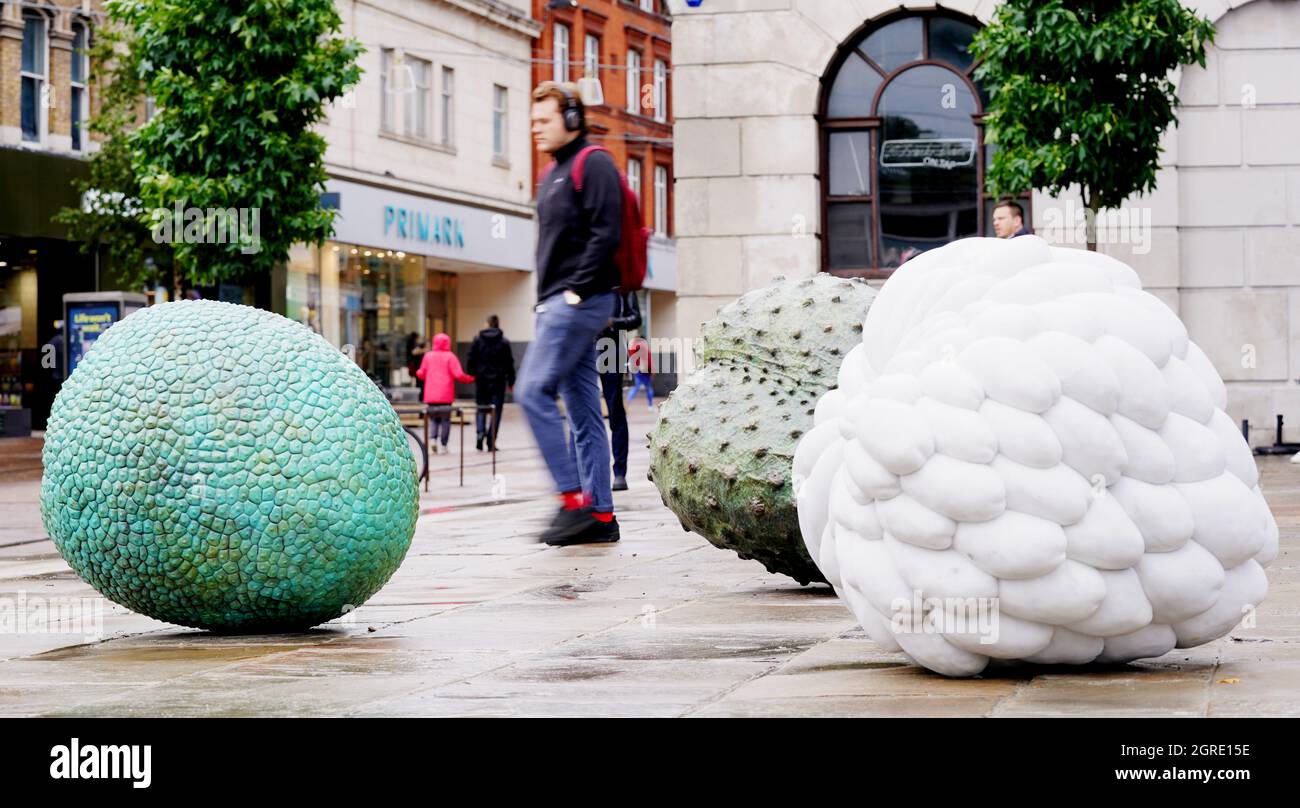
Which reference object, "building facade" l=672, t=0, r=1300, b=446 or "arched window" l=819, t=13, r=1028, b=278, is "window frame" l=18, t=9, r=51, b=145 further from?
"arched window" l=819, t=13, r=1028, b=278

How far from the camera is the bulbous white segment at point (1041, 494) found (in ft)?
15.2

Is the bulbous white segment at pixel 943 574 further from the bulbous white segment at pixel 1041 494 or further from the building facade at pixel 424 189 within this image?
the building facade at pixel 424 189

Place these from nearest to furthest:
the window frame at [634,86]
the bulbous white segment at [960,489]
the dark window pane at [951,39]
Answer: the bulbous white segment at [960,489]
the dark window pane at [951,39]
the window frame at [634,86]

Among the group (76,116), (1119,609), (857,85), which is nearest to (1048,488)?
(1119,609)

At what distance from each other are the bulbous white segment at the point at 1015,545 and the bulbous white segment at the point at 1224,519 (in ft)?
1.33

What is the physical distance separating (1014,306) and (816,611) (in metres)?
2.21

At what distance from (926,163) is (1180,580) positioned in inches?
620

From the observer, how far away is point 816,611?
6812 millimetres

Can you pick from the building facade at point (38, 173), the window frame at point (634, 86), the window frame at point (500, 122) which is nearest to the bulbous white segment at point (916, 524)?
the building facade at point (38, 173)

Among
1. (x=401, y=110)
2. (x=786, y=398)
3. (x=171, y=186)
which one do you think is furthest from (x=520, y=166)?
(x=786, y=398)

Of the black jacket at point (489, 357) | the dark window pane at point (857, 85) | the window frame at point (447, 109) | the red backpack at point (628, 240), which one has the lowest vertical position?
the black jacket at point (489, 357)

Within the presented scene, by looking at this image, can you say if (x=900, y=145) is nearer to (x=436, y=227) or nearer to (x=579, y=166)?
(x=579, y=166)

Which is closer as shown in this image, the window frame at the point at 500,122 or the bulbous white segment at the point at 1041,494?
the bulbous white segment at the point at 1041,494
